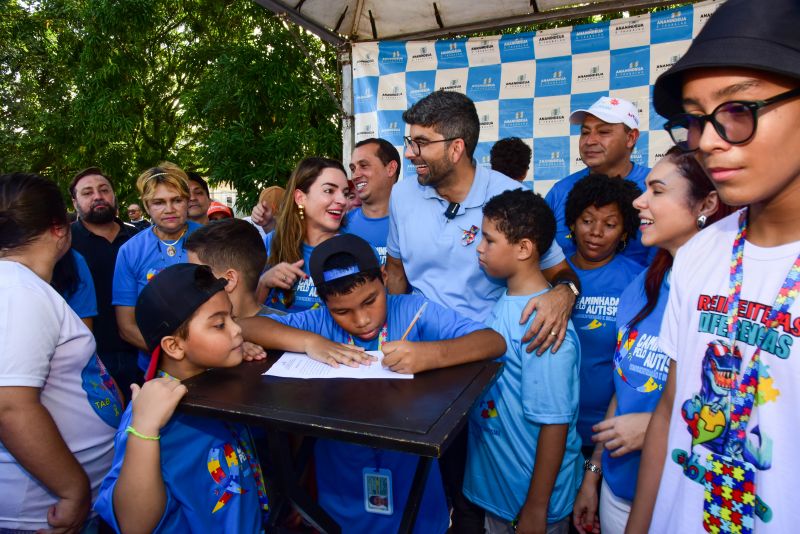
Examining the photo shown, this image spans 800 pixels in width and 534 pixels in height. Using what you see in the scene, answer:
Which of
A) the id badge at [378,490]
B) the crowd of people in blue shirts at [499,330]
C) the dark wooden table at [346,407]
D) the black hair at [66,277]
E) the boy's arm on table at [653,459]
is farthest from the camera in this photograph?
the black hair at [66,277]

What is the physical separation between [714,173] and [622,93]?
4337 mm

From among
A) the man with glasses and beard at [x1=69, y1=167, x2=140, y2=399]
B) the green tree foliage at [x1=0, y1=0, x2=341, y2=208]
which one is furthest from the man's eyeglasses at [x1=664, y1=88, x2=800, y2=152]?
the green tree foliage at [x1=0, y1=0, x2=341, y2=208]

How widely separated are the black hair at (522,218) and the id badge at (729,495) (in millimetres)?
1178

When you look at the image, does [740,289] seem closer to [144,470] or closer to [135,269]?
[144,470]

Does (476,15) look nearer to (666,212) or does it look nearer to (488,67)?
(488,67)

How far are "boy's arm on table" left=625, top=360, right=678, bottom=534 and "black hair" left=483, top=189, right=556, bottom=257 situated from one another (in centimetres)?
93

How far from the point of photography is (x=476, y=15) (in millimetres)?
5020

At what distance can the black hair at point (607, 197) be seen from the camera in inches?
92.7

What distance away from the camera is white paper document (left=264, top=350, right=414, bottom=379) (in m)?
1.45

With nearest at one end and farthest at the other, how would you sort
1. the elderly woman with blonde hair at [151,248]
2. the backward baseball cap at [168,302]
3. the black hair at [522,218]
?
the backward baseball cap at [168,302], the black hair at [522,218], the elderly woman with blonde hair at [151,248]

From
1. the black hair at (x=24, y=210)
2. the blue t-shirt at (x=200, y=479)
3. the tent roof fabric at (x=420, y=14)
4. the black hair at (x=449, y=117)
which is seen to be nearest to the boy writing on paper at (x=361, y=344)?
the blue t-shirt at (x=200, y=479)

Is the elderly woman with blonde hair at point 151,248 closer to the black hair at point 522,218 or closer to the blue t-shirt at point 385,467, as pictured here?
the blue t-shirt at point 385,467

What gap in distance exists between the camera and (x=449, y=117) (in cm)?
254

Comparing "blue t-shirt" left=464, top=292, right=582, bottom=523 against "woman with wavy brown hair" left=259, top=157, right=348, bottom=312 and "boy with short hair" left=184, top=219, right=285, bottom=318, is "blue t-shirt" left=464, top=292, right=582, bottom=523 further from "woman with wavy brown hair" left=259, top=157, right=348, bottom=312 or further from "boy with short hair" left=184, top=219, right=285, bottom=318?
"woman with wavy brown hair" left=259, top=157, right=348, bottom=312
